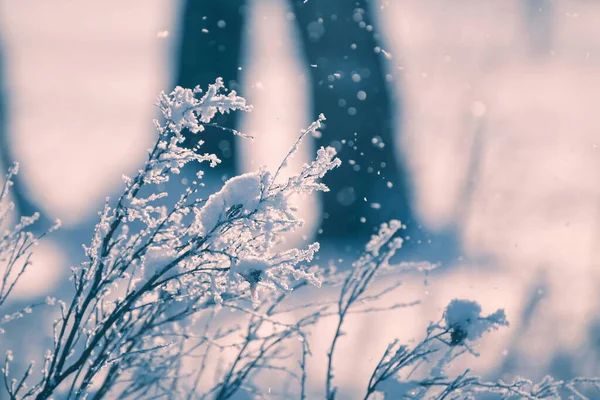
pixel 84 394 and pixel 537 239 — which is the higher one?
pixel 537 239

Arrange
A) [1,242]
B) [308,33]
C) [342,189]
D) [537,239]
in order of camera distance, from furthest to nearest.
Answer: [308,33]
[537,239]
[342,189]
[1,242]

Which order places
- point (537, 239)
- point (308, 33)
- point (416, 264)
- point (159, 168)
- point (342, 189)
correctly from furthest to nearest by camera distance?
point (308, 33) → point (537, 239) → point (342, 189) → point (416, 264) → point (159, 168)

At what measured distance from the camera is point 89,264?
1.91 metres

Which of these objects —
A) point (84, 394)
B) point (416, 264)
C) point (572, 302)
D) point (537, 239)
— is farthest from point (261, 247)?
point (572, 302)

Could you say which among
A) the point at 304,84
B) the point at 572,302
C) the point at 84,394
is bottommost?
the point at 84,394

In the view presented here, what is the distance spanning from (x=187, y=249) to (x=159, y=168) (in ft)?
0.90

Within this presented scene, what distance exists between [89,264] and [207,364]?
124 cm

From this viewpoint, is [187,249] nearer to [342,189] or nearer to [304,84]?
[342,189]

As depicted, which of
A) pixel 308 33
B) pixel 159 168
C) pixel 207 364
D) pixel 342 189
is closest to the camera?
pixel 159 168

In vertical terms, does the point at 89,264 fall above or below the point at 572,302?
below

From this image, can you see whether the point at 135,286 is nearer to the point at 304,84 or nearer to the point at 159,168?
the point at 159,168

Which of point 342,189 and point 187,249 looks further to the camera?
point 342,189

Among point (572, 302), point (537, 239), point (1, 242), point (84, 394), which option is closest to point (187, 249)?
point (84, 394)

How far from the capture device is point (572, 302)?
718 centimetres
